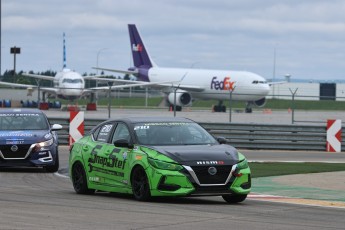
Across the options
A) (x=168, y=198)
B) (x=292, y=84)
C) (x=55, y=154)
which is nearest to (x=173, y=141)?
(x=168, y=198)

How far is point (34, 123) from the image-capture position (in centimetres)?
2306

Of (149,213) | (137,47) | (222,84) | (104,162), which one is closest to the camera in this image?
(149,213)

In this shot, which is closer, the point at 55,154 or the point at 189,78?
the point at 55,154

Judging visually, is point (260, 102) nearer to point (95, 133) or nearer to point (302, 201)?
point (95, 133)

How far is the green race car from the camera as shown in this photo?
569 inches

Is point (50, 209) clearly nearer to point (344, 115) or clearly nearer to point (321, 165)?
point (321, 165)

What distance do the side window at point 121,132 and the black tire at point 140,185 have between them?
0.97 metres

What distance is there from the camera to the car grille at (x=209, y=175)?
47.4 feet

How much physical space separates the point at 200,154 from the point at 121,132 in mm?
1901

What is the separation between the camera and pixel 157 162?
47.9 feet

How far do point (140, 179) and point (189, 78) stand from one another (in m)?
63.0

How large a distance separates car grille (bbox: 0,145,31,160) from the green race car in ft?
15.9

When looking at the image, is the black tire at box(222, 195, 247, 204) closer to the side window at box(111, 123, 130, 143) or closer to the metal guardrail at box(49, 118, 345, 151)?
the side window at box(111, 123, 130, 143)

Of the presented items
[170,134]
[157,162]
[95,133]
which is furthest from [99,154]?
[157,162]
